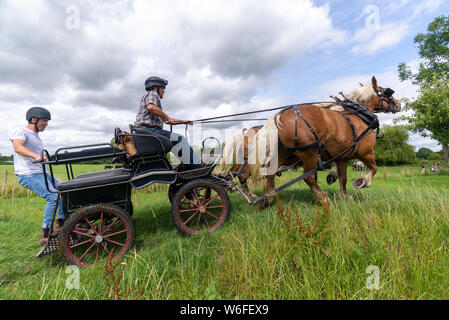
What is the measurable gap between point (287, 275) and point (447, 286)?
1122 mm

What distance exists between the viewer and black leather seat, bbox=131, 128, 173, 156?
2449 millimetres

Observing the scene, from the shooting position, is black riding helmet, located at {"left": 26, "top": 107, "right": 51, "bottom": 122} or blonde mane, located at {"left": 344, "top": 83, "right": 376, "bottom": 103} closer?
black riding helmet, located at {"left": 26, "top": 107, "right": 51, "bottom": 122}

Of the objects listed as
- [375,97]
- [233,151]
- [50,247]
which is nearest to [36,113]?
[50,247]

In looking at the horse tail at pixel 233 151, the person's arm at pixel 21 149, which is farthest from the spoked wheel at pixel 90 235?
the horse tail at pixel 233 151

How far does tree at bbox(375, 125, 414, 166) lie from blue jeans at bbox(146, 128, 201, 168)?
36.6 m

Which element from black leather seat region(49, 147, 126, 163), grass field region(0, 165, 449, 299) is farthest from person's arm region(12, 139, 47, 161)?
grass field region(0, 165, 449, 299)

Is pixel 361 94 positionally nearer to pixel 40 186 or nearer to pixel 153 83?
pixel 153 83

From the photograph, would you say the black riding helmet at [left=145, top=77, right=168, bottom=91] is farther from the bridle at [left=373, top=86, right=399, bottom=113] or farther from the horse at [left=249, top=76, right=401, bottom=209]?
the bridle at [left=373, top=86, right=399, bottom=113]

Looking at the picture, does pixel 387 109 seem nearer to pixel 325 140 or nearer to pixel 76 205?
pixel 325 140

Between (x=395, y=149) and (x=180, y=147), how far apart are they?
38.8 metres

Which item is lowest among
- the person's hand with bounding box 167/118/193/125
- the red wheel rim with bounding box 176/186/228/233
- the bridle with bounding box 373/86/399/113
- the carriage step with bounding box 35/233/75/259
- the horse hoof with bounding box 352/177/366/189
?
the carriage step with bounding box 35/233/75/259

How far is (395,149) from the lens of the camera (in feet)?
97.8

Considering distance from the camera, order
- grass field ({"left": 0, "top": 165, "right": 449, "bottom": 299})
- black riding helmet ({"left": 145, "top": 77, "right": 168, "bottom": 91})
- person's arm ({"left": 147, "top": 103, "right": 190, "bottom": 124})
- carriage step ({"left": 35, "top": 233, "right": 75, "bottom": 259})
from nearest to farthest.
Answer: grass field ({"left": 0, "top": 165, "right": 449, "bottom": 299})
carriage step ({"left": 35, "top": 233, "right": 75, "bottom": 259})
person's arm ({"left": 147, "top": 103, "right": 190, "bottom": 124})
black riding helmet ({"left": 145, "top": 77, "right": 168, "bottom": 91})

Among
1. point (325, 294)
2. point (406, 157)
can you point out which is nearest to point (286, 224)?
point (325, 294)
